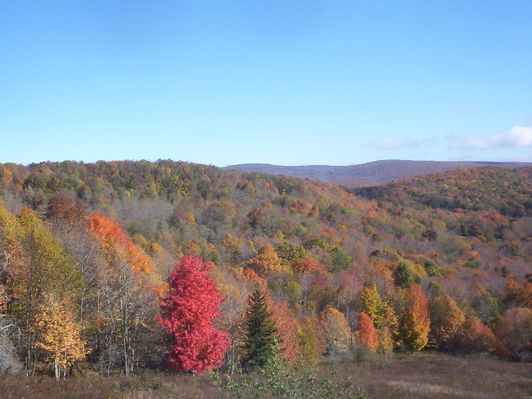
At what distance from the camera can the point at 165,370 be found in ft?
86.0

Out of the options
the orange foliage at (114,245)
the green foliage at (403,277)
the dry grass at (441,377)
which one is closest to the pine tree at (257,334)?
the dry grass at (441,377)

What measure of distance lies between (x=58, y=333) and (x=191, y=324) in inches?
272

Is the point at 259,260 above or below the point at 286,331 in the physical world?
above

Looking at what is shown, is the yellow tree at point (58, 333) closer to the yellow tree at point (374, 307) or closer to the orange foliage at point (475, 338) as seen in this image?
the yellow tree at point (374, 307)

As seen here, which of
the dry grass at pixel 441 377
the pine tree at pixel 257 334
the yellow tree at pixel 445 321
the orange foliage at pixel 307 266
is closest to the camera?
the dry grass at pixel 441 377

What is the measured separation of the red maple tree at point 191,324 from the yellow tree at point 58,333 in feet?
16.2

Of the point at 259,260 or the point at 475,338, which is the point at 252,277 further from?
the point at 475,338

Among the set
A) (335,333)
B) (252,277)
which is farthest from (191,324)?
(252,277)

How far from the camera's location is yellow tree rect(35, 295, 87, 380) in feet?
66.9

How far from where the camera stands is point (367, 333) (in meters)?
48.9

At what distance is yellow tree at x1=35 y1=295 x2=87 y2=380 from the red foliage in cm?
3227

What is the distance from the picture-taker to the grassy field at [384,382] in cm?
1290

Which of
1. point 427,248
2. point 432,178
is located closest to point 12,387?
point 427,248

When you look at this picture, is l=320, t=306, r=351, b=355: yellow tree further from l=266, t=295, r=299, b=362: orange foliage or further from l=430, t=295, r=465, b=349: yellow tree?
l=430, t=295, r=465, b=349: yellow tree
